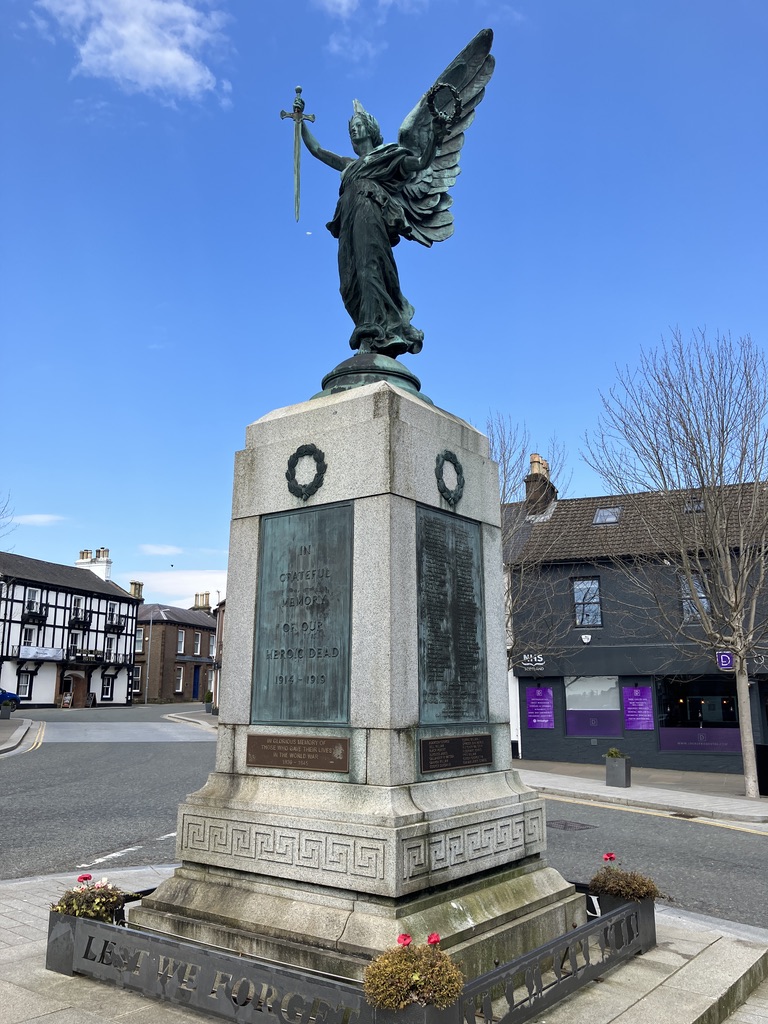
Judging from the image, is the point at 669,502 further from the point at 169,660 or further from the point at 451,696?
the point at 169,660

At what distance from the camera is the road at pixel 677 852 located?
852cm

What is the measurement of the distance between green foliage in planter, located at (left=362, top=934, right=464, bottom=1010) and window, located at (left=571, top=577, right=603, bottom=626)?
2301 cm

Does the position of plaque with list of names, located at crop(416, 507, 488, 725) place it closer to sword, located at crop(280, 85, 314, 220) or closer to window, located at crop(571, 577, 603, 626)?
sword, located at crop(280, 85, 314, 220)

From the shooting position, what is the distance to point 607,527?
26.6m

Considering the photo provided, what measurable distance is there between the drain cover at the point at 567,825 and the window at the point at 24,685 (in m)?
49.7

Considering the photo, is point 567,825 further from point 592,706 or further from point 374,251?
point 592,706

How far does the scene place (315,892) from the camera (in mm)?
4902

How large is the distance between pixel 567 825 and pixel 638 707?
1252cm

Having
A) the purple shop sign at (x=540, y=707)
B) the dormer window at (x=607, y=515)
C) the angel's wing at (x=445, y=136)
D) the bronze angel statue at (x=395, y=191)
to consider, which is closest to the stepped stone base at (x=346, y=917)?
the bronze angel statue at (x=395, y=191)

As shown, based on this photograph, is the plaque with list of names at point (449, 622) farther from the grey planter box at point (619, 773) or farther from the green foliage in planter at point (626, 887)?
the grey planter box at point (619, 773)

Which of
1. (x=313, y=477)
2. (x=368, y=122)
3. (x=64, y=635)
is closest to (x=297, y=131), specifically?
(x=368, y=122)

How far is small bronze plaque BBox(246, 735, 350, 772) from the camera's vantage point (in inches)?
208

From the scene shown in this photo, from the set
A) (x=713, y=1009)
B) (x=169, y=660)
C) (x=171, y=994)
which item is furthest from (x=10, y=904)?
(x=169, y=660)

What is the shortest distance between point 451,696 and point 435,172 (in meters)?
5.49
